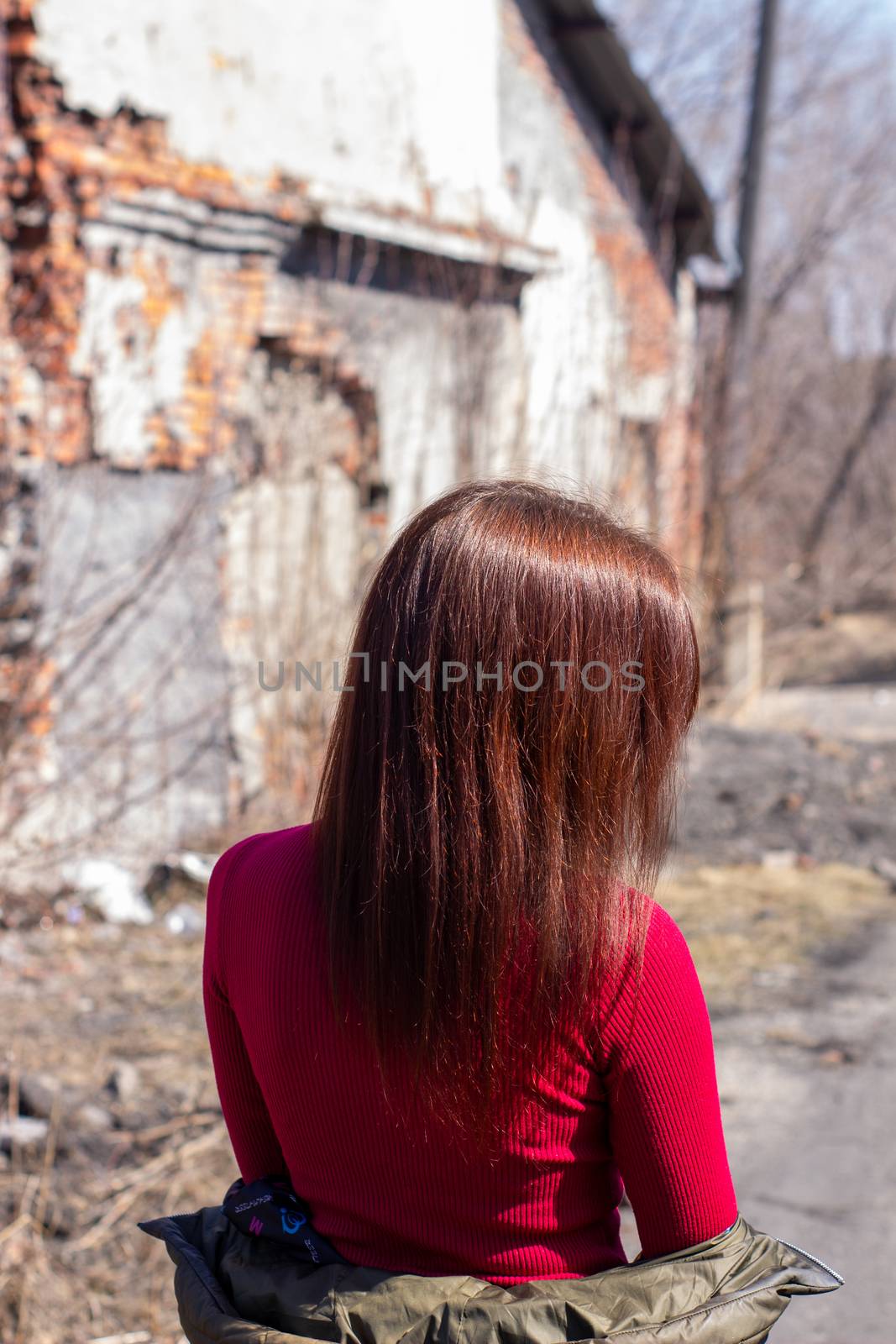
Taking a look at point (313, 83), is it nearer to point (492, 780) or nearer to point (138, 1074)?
point (138, 1074)

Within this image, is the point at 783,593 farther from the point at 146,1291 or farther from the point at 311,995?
the point at 311,995

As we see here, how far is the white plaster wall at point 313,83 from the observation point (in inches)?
220

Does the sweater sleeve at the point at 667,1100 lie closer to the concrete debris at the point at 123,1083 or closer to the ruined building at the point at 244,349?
the concrete debris at the point at 123,1083

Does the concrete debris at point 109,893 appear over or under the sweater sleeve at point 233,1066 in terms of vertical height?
under

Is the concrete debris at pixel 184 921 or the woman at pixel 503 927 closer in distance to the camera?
the woman at pixel 503 927

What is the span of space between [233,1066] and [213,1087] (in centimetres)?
261

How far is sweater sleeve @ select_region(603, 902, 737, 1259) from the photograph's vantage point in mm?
1232

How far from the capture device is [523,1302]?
4.02 ft

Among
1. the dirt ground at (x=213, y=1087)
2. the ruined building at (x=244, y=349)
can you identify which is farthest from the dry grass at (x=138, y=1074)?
the ruined building at (x=244, y=349)

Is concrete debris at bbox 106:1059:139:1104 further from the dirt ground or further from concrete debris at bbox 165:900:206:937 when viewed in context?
concrete debris at bbox 165:900:206:937

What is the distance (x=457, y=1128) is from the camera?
1282mm

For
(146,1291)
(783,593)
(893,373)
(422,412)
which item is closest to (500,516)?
(146,1291)

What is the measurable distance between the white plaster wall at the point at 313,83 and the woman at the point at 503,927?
198 inches

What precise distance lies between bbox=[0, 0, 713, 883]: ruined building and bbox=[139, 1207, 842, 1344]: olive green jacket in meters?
3.54
